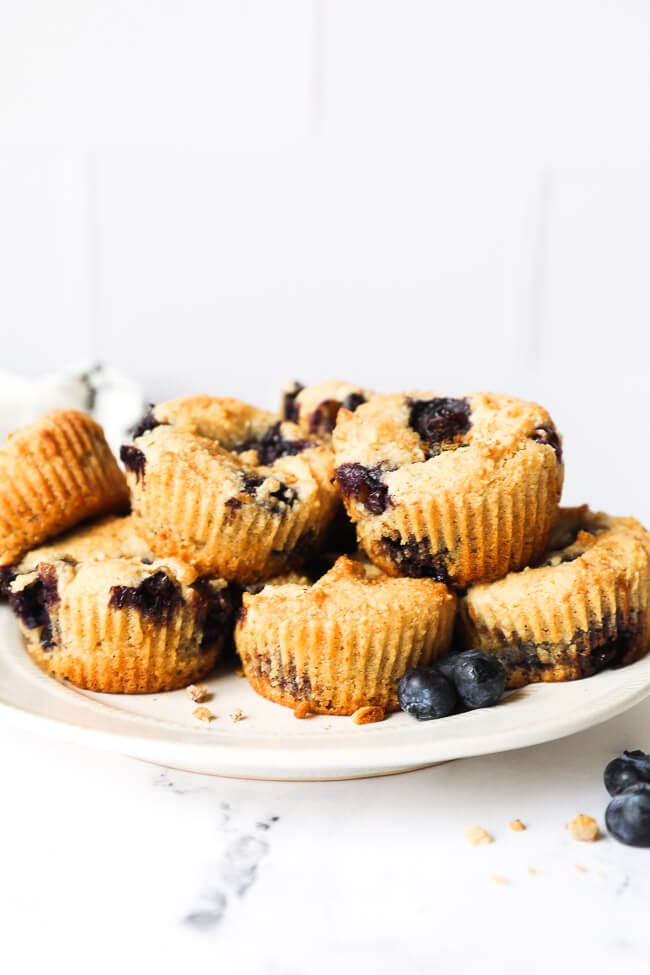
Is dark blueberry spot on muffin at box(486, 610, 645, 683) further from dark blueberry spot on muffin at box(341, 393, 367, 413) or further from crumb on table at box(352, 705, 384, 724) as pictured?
dark blueberry spot on muffin at box(341, 393, 367, 413)

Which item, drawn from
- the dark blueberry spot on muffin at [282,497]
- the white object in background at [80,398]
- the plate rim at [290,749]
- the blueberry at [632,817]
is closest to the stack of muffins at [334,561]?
the dark blueberry spot on muffin at [282,497]

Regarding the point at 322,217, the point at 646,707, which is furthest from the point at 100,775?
the point at 322,217

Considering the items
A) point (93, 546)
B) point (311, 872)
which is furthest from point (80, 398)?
point (311, 872)

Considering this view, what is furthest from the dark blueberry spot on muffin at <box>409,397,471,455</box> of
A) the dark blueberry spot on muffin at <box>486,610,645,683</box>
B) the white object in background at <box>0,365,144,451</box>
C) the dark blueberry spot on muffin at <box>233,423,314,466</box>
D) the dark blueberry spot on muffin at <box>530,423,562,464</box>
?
the white object in background at <box>0,365,144,451</box>

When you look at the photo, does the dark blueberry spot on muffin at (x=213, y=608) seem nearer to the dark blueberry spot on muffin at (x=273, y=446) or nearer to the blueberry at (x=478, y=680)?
the dark blueberry spot on muffin at (x=273, y=446)

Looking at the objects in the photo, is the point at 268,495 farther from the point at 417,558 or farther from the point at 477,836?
the point at 477,836

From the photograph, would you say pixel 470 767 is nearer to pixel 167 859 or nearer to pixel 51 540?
pixel 167 859
